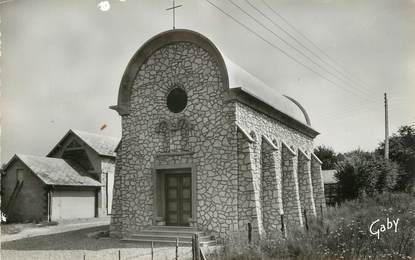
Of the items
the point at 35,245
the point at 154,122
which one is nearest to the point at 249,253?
the point at 154,122

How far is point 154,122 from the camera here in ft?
51.8

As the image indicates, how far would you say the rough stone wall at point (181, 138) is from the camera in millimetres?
14297

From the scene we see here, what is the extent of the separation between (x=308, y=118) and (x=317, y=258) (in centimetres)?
1794

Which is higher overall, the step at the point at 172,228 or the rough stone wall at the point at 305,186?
the rough stone wall at the point at 305,186

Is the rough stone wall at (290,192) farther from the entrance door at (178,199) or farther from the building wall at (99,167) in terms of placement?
the building wall at (99,167)

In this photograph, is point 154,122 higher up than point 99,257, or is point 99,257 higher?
point 154,122

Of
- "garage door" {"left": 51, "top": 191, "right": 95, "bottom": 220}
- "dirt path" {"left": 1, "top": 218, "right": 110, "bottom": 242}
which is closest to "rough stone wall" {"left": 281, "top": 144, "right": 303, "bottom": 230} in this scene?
"dirt path" {"left": 1, "top": 218, "right": 110, "bottom": 242}

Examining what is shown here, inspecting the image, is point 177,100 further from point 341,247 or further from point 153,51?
point 341,247

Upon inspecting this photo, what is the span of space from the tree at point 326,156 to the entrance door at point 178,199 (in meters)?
43.4

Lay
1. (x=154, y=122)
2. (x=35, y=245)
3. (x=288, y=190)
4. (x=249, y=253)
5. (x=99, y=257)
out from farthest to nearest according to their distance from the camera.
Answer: (x=288, y=190)
(x=154, y=122)
(x=35, y=245)
(x=99, y=257)
(x=249, y=253)

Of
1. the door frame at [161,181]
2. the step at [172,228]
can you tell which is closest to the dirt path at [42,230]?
the step at [172,228]

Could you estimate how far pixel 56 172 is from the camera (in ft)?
92.0

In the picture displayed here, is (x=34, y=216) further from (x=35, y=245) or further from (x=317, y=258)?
(x=317, y=258)

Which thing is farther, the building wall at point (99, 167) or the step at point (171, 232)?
the building wall at point (99, 167)
